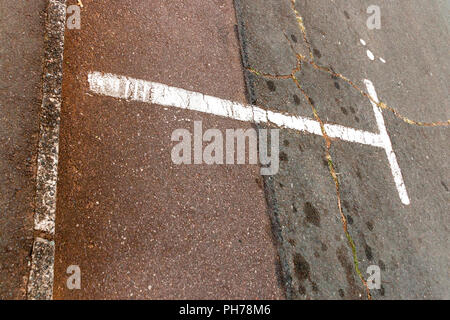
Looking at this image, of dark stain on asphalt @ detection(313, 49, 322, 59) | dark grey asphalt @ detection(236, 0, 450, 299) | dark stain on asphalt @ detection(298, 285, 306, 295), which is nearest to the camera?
dark stain on asphalt @ detection(298, 285, 306, 295)

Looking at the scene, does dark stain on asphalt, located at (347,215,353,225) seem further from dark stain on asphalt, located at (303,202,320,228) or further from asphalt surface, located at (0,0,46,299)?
asphalt surface, located at (0,0,46,299)

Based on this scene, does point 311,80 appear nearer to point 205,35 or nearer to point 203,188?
point 205,35

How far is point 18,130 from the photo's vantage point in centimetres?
248

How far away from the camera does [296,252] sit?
288cm

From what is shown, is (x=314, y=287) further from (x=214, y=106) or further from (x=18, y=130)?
(x=18, y=130)

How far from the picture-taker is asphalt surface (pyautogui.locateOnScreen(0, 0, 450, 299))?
240cm

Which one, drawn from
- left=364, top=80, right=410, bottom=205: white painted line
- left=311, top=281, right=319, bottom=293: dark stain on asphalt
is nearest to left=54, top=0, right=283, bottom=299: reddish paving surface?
left=311, top=281, right=319, bottom=293: dark stain on asphalt

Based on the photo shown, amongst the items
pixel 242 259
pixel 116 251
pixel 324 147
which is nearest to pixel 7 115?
pixel 116 251

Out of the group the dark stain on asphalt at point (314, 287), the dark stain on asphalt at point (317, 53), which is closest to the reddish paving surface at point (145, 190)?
the dark stain on asphalt at point (314, 287)

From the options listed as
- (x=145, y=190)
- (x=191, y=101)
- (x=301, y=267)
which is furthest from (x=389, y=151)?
(x=145, y=190)

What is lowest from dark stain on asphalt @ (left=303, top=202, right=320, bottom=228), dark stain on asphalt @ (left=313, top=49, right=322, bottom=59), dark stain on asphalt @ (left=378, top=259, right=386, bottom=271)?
dark stain on asphalt @ (left=378, top=259, right=386, bottom=271)

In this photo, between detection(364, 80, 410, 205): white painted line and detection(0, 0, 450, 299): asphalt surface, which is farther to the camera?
detection(364, 80, 410, 205): white painted line
